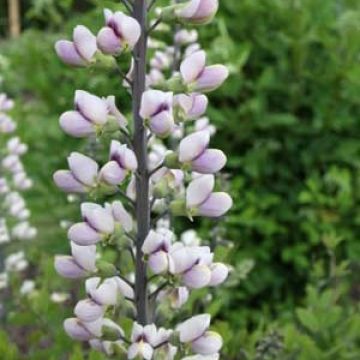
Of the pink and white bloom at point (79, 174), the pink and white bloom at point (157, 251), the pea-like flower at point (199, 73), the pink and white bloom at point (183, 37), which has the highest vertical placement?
the pea-like flower at point (199, 73)

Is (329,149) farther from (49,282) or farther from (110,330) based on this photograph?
(110,330)

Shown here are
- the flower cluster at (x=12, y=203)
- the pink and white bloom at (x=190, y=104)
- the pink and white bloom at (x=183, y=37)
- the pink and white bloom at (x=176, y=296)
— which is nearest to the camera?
the pink and white bloom at (x=190, y=104)

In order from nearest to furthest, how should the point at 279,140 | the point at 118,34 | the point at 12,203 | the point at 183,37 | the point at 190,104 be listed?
the point at 118,34
the point at 190,104
the point at 183,37
the point at 12,203
the point at 279,140

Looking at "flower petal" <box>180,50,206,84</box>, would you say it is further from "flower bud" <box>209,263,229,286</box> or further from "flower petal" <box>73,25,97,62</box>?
"flower bud" <box>209,263,229,286</box>

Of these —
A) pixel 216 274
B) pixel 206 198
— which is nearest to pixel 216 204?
pixel 206 198

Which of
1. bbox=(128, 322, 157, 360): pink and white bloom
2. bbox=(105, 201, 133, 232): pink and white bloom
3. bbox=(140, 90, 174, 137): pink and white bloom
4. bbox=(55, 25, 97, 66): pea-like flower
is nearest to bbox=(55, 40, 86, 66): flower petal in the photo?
bbox=(55, 25, 97, 66): pea-like flower

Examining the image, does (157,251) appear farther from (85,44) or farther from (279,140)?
(279,140)

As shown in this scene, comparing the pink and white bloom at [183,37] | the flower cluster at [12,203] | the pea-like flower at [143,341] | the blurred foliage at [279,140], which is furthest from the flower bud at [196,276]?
the blurred foliage at [279,140]

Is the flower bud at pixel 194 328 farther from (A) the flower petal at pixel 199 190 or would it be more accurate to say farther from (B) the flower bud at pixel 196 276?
(A) the flower petal at pixel 199 190

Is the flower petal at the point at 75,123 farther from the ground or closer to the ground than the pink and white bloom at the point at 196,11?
closer to the ground
